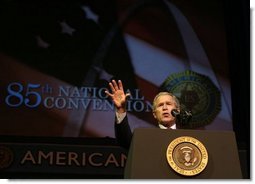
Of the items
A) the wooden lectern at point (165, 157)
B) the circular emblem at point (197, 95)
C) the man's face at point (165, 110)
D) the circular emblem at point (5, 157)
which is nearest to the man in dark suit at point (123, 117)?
Answer: the man's face at point (165, 110)

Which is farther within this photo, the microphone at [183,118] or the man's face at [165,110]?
the man's face at [165,110]

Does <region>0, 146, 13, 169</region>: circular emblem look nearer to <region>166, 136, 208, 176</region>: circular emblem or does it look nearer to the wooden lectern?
the wooden lectern

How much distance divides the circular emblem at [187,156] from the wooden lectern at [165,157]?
0.05ft

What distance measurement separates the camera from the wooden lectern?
188 centimetres

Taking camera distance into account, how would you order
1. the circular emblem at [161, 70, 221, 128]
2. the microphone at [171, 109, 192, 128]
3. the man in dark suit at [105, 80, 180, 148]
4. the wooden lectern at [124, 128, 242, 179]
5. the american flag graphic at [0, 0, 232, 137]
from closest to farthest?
the wooden lectern at [124, 128, 242, 179] → the microphone at [171, 109, 192, 128] → the man in dark suit at [105, 80, 180, 148] → the american flag graphic at [0, 0, 232, 137] → the circular emblem at [161, 70, 221, 128]

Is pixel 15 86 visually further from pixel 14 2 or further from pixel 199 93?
pixel 199 93

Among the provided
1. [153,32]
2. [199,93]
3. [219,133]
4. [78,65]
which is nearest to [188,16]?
[153,32]

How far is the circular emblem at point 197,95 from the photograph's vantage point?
520cm

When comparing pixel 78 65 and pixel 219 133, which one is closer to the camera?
pixel 219 133

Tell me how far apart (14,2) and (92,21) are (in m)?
0.76

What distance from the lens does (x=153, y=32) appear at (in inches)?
206

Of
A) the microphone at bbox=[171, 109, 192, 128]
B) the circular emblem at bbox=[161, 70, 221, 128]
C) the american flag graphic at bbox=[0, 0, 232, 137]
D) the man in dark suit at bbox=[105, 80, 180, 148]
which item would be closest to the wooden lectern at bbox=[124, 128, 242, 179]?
the microphone at bbox=[171, 109, 192, 128]

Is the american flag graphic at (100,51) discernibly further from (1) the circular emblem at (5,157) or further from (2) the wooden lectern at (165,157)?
(2) the wooden lectern at (165,157)

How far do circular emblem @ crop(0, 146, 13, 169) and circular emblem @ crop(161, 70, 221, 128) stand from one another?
159 cm
